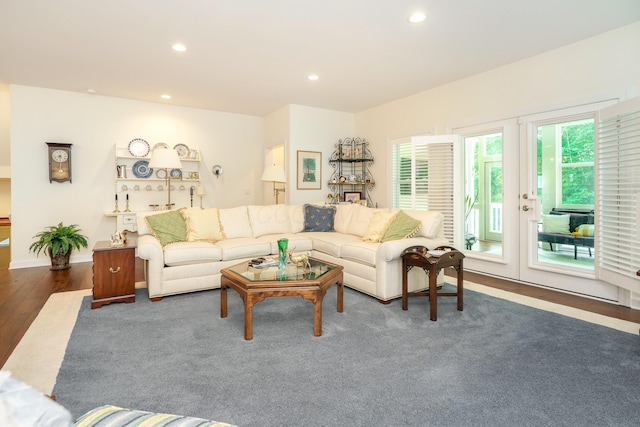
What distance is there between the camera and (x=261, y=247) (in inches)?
164

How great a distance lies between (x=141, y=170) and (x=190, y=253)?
10.0 feet

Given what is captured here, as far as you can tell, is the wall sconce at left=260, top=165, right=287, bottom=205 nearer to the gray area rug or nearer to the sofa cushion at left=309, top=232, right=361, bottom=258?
the sofa cushion at left=309, top=232, right=361, bottom=258

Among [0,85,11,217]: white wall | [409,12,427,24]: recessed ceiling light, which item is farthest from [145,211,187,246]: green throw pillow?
[0,85,11,217]: white wall

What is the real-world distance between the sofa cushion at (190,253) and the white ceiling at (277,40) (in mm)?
2112

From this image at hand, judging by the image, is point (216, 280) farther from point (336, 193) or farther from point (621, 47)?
point (621, 47)

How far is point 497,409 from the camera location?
5.66 ft

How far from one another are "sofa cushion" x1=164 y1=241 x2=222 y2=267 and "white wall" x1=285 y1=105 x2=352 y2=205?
2.43 meters

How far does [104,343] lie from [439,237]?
3.28 m

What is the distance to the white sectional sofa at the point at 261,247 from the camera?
11.3 feet

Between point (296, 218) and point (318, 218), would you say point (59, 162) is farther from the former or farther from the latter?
point (318, 218)

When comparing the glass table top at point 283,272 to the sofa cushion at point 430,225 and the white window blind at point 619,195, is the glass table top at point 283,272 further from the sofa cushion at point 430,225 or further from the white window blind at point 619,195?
the white window blind at point 619,195

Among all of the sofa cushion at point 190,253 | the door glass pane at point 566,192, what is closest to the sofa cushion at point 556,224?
the door glass pane at point 566,192

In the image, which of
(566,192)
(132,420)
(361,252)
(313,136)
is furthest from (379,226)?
(132,420)

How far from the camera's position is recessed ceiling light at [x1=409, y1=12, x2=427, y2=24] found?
9.87ft
